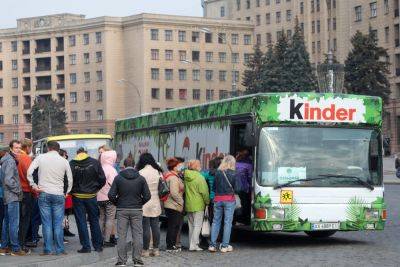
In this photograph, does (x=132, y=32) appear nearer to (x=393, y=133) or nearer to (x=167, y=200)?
(x=393, y=133)

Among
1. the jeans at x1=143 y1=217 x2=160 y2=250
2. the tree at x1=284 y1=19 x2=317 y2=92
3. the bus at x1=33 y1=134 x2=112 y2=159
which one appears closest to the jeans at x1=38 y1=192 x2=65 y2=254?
the jeans at x1=143 y1=217 x2=160 y2=250

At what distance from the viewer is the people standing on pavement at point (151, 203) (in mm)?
16734

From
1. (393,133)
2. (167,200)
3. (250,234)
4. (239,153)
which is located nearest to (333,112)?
(239,153)

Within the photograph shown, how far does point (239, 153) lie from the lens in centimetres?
1856

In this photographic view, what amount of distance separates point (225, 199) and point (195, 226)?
738mm

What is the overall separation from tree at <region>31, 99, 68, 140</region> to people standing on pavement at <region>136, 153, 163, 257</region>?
367ft

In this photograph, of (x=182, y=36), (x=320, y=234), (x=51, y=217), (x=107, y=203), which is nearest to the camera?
(x=51, y=217)

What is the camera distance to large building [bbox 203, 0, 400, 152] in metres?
93.1

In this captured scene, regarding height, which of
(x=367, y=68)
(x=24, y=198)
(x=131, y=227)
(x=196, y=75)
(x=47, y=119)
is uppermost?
(x=196, y=75)

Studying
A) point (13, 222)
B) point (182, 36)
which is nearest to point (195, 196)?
point (13, 222)

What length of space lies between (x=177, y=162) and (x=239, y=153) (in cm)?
127

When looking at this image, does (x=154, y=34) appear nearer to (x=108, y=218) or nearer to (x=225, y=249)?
(x=108, y=218)

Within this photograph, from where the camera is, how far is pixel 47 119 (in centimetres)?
12962

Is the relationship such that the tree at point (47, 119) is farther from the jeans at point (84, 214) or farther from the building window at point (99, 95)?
the jeans at point (84, 214)
